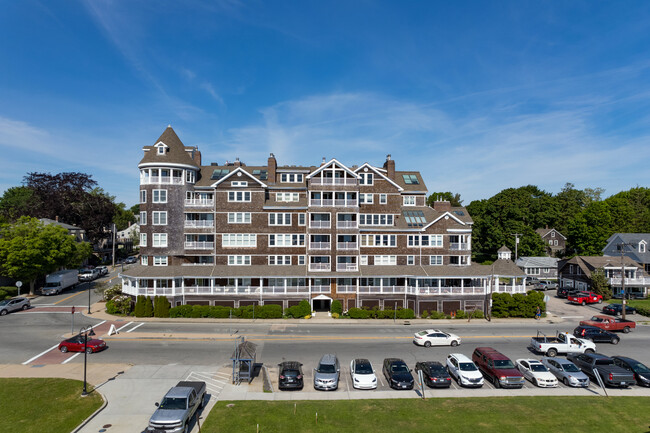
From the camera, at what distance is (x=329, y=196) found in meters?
50.0

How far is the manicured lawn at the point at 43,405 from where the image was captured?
20.1m

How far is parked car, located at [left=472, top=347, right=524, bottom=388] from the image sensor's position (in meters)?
25.3

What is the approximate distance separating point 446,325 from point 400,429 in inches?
1053

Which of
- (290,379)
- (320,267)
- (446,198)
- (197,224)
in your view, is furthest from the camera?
(446,198)

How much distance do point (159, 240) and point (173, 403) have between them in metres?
33.1

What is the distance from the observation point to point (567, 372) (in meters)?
26.6

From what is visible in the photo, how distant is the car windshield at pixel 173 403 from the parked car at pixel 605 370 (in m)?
26.3

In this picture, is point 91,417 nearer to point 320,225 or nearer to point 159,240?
point 159,240

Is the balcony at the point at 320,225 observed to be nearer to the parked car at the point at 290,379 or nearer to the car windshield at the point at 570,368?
the parked car at the point at 290,379

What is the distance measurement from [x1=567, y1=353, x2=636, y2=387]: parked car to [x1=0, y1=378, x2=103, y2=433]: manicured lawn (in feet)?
104

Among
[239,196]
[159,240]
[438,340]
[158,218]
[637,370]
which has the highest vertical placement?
[239,196]

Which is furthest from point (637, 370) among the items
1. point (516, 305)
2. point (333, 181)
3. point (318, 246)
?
point (333, 181)

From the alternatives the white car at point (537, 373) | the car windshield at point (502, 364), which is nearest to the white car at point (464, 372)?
the car windshield at point (502, 364)

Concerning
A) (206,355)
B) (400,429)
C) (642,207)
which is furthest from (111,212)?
(642,207)
